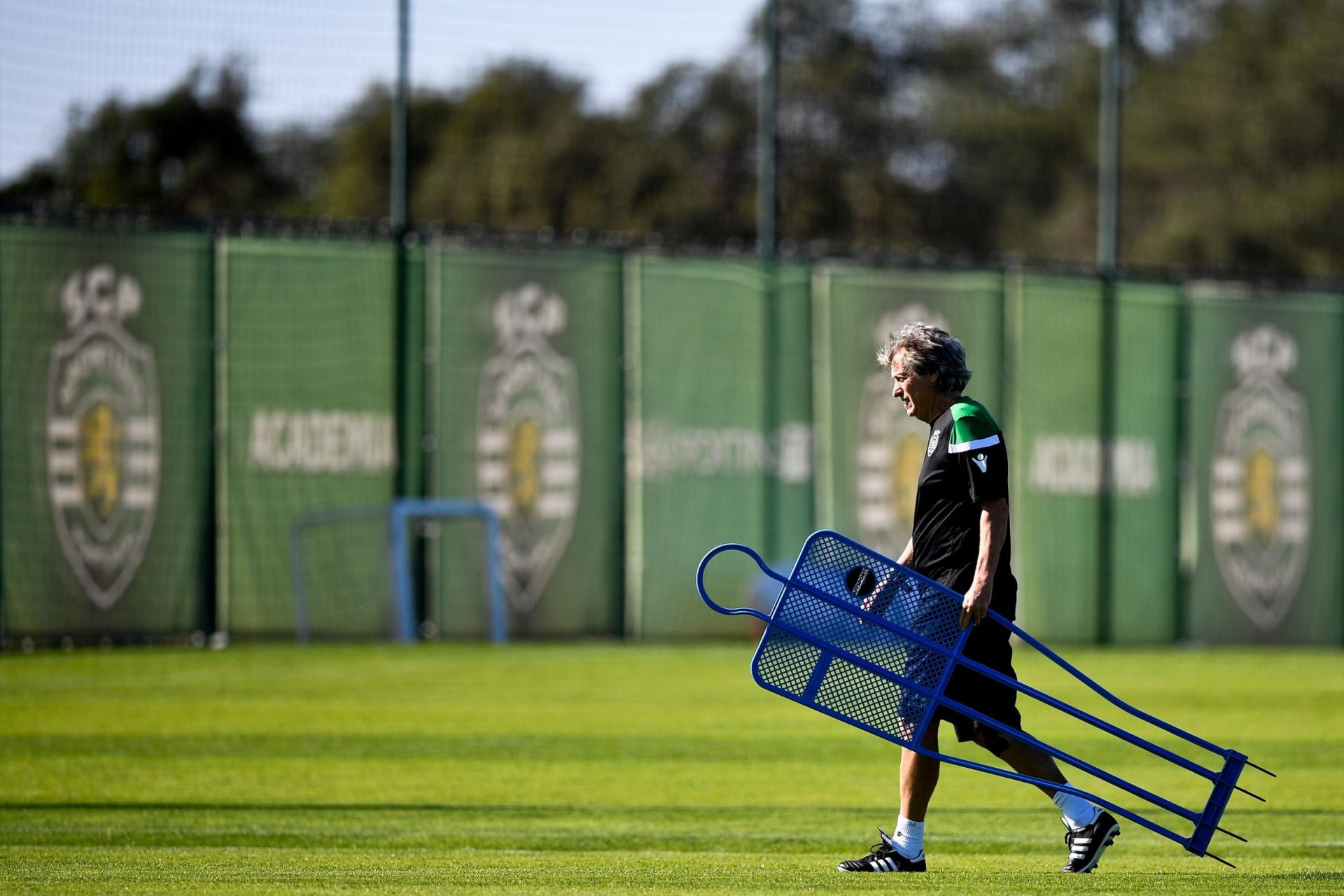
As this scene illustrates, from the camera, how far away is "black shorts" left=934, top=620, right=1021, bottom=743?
760cm

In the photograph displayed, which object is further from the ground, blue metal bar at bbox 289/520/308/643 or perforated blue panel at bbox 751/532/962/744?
perforated blue panel at bbox 751/532/962/744

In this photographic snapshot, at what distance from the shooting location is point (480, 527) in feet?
68.3

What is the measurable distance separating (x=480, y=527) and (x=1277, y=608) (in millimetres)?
9193

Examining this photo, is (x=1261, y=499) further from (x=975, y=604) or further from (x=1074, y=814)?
(x=975, y=604)

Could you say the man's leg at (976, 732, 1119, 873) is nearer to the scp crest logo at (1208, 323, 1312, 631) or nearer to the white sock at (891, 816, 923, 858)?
the white sock at (891, 816, 923, 858)

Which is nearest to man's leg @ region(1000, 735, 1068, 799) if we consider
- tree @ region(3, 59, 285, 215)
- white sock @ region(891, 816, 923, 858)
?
white sock @ region(891, 816, 923, 858)

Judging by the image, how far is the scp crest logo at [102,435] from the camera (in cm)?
1928

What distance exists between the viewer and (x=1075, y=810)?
7711mm

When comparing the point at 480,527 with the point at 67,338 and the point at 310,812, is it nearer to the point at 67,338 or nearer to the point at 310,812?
the point at 67,338

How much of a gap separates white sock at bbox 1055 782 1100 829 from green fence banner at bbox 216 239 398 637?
43.9 ft

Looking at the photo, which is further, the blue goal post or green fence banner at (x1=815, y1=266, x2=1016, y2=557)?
green fence banner at (x1=815, y1=266, x2=1016, y2=557)

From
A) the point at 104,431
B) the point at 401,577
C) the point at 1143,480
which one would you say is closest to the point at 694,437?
the point at 401,577

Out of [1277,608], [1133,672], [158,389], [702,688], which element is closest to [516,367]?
[158,389]

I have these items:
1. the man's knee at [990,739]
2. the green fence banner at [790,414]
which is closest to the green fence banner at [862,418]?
the green fence banner at [790,414]
